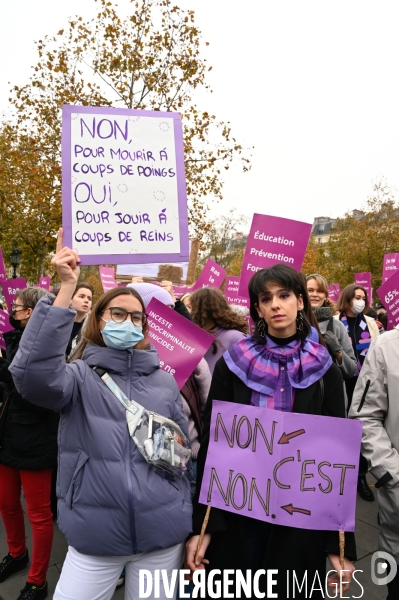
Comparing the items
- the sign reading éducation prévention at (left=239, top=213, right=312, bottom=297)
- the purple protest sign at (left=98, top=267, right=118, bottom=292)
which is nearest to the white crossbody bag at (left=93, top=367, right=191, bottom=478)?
the sign reading éducation prévention at (left=239, top=213, right=312, bottom=297)

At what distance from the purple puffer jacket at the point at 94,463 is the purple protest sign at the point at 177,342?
0.66 metres

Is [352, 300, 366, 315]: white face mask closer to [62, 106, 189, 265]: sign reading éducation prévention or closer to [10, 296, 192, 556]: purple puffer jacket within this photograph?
[62, 106, 189, 265]: sign reading éducation prévention

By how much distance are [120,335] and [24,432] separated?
50.8 inches

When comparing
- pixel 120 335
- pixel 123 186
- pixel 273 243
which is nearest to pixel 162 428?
pixel 120 335

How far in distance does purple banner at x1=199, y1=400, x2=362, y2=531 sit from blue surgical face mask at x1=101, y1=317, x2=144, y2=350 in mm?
588

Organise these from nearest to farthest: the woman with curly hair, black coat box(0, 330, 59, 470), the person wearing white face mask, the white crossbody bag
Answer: the white crossbody bag → black coat box(0, 330, 59, 470) → the woman with curly hair → the person wearing white face mask

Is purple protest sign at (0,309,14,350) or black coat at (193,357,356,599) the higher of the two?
purple protest sign at (0,309,14,350)

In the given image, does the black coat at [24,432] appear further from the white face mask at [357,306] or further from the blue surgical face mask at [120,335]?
the white face mask at [357,306]

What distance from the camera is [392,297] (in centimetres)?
413

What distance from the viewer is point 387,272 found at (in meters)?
7.19

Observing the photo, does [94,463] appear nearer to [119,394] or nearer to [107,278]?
[119,394]

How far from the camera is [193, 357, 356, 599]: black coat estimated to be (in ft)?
5.86

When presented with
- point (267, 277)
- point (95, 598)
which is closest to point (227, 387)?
point (267, 277)

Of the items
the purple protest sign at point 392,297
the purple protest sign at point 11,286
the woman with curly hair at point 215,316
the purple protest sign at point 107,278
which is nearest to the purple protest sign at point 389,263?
the purple protest sign at point 392,297
